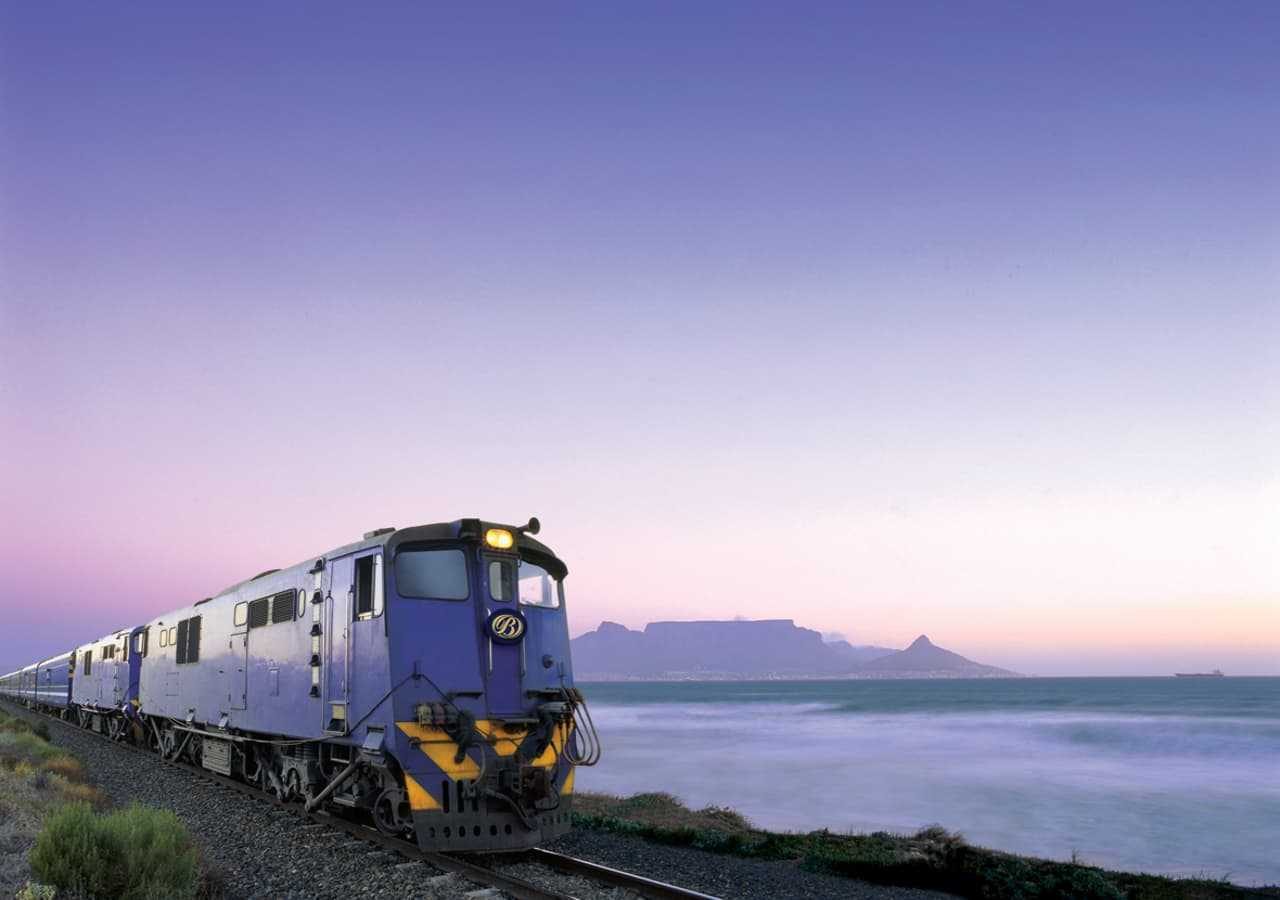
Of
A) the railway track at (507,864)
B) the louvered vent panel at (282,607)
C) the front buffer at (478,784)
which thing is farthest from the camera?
the louvered vent panel at (282,607)

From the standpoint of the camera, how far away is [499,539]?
35.4 feet

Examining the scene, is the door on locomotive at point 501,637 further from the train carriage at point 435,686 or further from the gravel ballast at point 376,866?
the gravel ballast at point 376,866

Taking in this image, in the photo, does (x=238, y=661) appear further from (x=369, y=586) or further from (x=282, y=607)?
(x=369, y=586)

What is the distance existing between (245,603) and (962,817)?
22.5m

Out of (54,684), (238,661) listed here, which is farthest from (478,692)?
(54,684)

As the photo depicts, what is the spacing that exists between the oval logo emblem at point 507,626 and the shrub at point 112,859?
3.52 m

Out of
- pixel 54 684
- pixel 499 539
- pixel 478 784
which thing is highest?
pixel 499 539

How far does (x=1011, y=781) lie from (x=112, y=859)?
37712 millimetres

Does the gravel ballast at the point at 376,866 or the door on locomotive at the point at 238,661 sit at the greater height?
the door on locomotive at the point at 238,661

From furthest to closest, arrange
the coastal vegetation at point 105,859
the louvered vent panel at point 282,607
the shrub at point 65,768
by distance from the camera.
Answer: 1. the shrub at point 65,768
2. the louvered vent panel at point 282,607
3. the coastal vegetation at point 105,859

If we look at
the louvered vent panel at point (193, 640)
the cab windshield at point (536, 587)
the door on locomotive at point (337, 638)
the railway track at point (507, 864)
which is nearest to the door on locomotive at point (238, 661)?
the railway track at point (507, 864)

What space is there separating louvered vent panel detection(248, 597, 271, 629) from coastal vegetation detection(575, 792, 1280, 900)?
5.76m

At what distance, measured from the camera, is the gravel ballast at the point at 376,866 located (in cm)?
889

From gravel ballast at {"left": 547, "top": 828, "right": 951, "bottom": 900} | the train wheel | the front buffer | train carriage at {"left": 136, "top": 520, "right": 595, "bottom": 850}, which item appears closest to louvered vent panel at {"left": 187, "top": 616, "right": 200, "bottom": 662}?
train carriage at {"left": 136, "top": 520, "right": 595, "bottom": 850}
